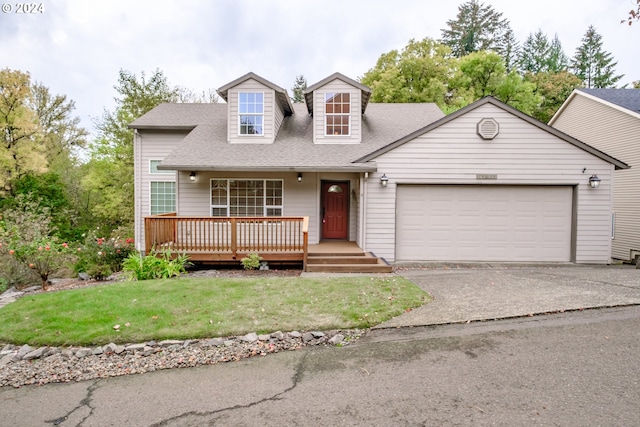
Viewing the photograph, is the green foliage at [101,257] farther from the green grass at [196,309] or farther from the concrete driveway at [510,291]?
the concrete driveway at [510,291]

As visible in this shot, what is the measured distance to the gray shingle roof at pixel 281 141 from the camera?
9.85 metres

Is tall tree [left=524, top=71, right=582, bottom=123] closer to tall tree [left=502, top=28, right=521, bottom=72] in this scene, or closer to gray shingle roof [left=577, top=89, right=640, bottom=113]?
tall tree [left=502, top=28, right=521, bottom=72]

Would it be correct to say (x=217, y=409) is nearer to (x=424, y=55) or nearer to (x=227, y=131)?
(x=227, y=131)

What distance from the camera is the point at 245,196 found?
430 inches

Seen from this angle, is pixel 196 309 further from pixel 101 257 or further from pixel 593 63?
pixel 593 63

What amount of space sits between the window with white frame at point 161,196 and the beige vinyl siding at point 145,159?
0.44 feet

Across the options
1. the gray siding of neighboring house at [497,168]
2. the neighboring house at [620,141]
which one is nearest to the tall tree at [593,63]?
the neighboring house at [620,141]

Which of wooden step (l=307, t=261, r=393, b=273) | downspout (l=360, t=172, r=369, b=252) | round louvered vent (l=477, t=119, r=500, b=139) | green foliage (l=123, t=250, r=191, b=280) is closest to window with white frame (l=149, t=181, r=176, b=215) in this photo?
green foliage (l=123, t=250, r=191, b=280)

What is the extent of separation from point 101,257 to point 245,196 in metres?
4.25

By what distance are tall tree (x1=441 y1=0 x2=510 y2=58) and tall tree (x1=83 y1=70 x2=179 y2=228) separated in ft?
91.1

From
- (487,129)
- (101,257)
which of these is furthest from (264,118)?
(487,129)

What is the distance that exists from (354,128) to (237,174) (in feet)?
13.5

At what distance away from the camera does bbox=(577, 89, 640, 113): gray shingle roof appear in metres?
12.5

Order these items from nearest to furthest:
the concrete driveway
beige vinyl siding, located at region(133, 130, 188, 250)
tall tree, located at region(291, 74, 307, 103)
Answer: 1. the concrete driveway
2. beige vinyl siding, located at region(133, 130, 188, 250)
3. tall tree, located at region(291, 74, 307, 103)
